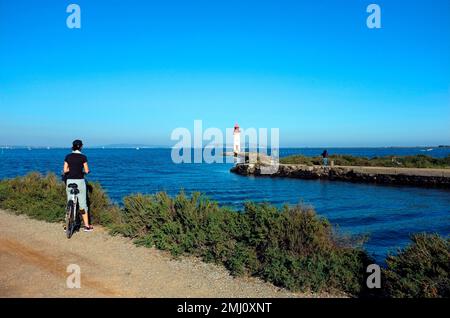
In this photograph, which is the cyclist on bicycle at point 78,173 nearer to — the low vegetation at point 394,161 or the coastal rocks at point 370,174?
the coastal rocks at point 370,174

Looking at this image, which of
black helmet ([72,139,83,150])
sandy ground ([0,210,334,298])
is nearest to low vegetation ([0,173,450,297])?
sandy ground ([0,210,334,298])

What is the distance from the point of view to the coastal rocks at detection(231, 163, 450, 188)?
32656mm

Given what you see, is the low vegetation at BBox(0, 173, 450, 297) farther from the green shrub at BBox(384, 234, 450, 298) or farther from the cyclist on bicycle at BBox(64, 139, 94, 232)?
the cyclist on bicycle at BBox(64, 139, 94, 232)

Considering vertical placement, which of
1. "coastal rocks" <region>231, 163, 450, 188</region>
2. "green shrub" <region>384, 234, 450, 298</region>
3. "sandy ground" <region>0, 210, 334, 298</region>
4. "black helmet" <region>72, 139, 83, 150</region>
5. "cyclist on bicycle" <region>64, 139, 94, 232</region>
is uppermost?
"black helmet" <region>72, 139, 83, 150</region>

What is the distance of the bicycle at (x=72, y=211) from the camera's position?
8.84 m

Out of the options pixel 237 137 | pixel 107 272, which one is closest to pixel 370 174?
pixel 107 272

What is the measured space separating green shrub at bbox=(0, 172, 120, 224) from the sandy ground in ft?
5.21

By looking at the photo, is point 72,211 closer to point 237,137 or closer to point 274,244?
point 274,244

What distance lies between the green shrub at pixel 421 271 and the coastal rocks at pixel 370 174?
95.4 feet

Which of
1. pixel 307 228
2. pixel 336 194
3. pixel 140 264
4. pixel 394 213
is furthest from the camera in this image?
pixel 336 194
